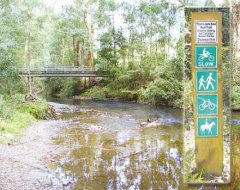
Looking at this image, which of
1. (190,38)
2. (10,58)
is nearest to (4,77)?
(10,58)

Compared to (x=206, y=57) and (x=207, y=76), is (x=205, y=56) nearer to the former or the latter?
(x=206, y=57)

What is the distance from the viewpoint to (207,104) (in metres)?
3.34

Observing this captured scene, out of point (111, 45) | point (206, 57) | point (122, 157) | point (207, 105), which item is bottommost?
point (122, 157)

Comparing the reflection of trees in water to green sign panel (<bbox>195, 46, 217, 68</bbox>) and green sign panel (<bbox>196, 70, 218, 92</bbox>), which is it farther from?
green sign panel (<bbox>195, 46, 217, 68</bbox>)

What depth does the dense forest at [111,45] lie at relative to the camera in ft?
60.5

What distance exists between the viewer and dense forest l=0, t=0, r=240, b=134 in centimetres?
1844

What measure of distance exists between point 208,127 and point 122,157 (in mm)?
4622

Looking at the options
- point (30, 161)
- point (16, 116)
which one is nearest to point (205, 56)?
point (30, 161)

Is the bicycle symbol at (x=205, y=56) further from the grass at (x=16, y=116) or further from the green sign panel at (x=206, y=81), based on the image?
the grass at (x=16, y=116)

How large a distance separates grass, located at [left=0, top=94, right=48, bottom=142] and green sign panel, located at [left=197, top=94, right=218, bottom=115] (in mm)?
7142

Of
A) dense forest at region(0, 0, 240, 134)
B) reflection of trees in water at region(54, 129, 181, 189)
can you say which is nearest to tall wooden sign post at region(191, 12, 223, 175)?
reflection of trees in water at region(54, 129, 181, 189)

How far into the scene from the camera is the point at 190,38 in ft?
10.9

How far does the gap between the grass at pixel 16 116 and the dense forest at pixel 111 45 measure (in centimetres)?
163

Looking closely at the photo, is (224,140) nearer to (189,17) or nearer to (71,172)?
(189,17)
